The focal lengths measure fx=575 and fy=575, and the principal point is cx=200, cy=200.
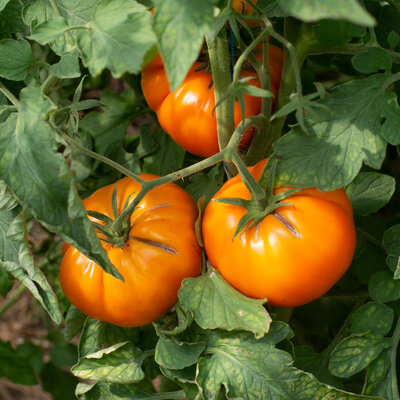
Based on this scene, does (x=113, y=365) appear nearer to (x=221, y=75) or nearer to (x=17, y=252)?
(x=17, y=252)

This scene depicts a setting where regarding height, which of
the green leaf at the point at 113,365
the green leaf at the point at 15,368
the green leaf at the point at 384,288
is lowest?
the green leaf at the point at 15,368

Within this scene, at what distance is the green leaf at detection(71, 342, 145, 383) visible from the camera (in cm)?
89

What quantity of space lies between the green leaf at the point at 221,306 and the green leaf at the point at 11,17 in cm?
47

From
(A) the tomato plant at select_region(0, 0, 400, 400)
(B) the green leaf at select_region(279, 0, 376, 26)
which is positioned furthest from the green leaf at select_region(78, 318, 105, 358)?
(B) the green leaf at select_region(279, 0, 376, 26)

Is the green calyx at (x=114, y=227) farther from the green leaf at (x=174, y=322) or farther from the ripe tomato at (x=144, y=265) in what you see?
the green leaf at (x=174, y=322)

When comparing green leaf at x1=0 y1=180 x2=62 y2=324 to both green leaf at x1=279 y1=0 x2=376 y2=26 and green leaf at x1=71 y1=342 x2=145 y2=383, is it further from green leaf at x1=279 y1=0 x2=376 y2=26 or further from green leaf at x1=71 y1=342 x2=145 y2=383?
green leaf at x1=279 y1=0 x2=376 y2=26

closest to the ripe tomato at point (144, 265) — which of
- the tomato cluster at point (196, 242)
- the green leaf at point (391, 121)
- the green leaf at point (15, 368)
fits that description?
the tomato cluster at point (196, 242)

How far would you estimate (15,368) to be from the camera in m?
1.39

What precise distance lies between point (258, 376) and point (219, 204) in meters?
0.25

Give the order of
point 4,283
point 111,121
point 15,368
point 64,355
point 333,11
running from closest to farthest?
point 333,11 → point 4,283 → point 111,121 → point 15,368 → point 64,355

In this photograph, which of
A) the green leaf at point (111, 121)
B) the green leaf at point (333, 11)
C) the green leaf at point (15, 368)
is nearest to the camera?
the green leaf at point (333, 11)

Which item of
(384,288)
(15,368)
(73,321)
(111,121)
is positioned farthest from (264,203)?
(15,368)

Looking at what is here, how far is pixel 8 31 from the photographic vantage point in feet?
2.92

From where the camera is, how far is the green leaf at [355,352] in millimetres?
866
